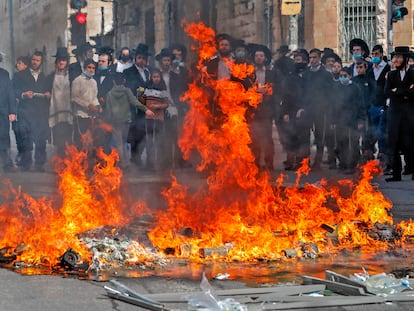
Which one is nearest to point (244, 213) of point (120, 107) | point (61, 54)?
point (120, 107)

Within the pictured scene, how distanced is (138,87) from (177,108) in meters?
0.74

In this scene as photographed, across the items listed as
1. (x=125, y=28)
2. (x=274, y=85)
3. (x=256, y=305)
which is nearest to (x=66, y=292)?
(x=256, y=305)

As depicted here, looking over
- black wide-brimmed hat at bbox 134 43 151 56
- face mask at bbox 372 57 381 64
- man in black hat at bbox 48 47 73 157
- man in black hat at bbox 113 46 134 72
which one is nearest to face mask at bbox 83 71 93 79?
man in black hat at bbox 48 47 73 157

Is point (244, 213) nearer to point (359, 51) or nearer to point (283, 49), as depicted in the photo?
point (283, 49)

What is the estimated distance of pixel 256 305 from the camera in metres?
5.32

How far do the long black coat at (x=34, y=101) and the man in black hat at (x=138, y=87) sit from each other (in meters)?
1.28

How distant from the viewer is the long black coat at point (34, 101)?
44.4 feet

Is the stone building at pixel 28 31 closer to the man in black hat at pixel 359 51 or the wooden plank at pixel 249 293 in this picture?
the man in black hat at pixel 359 51

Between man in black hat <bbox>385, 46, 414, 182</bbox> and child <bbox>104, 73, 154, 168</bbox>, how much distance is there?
3.56m

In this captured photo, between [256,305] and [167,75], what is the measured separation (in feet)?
26.4

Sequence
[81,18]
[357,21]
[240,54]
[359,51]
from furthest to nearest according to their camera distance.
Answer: [357,21] < [81,18] < [359,51] < [240,54]

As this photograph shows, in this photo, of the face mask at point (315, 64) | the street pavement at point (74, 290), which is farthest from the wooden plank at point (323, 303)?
the face mask at point (315, 64)

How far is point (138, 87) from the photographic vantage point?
13.2m

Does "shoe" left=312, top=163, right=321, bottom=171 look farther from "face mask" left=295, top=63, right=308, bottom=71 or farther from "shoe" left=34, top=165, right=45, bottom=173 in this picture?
"shoe" left=34, top=165, right=45, bottom=173
